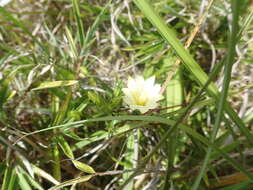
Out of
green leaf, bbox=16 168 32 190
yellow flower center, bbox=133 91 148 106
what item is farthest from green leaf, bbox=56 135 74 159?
yellow flower center, bbox=133 91 148 106

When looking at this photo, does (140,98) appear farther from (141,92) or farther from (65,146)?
(65,146)

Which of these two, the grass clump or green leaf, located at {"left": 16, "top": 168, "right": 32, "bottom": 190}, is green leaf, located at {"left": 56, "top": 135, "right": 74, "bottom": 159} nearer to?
the grass clump

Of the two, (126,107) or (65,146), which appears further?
(126,107)

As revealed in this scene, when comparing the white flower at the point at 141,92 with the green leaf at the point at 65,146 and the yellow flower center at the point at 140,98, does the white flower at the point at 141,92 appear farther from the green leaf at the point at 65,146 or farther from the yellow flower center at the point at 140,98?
the green leaf at the point at 65,146

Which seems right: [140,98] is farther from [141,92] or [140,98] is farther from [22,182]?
[22,182]

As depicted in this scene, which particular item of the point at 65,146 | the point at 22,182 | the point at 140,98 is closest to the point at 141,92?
the point at 140,98

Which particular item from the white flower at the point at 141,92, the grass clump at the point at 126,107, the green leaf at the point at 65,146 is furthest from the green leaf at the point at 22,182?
the white flower at the point at 141,92

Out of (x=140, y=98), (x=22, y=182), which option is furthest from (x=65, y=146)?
(x=140, y=98)

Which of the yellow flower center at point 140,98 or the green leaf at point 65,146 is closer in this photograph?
the green leaf at point 65,146

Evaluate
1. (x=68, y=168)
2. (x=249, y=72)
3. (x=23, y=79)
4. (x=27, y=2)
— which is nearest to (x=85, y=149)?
(x=68, y=168)

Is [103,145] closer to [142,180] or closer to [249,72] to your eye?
[142,180]
